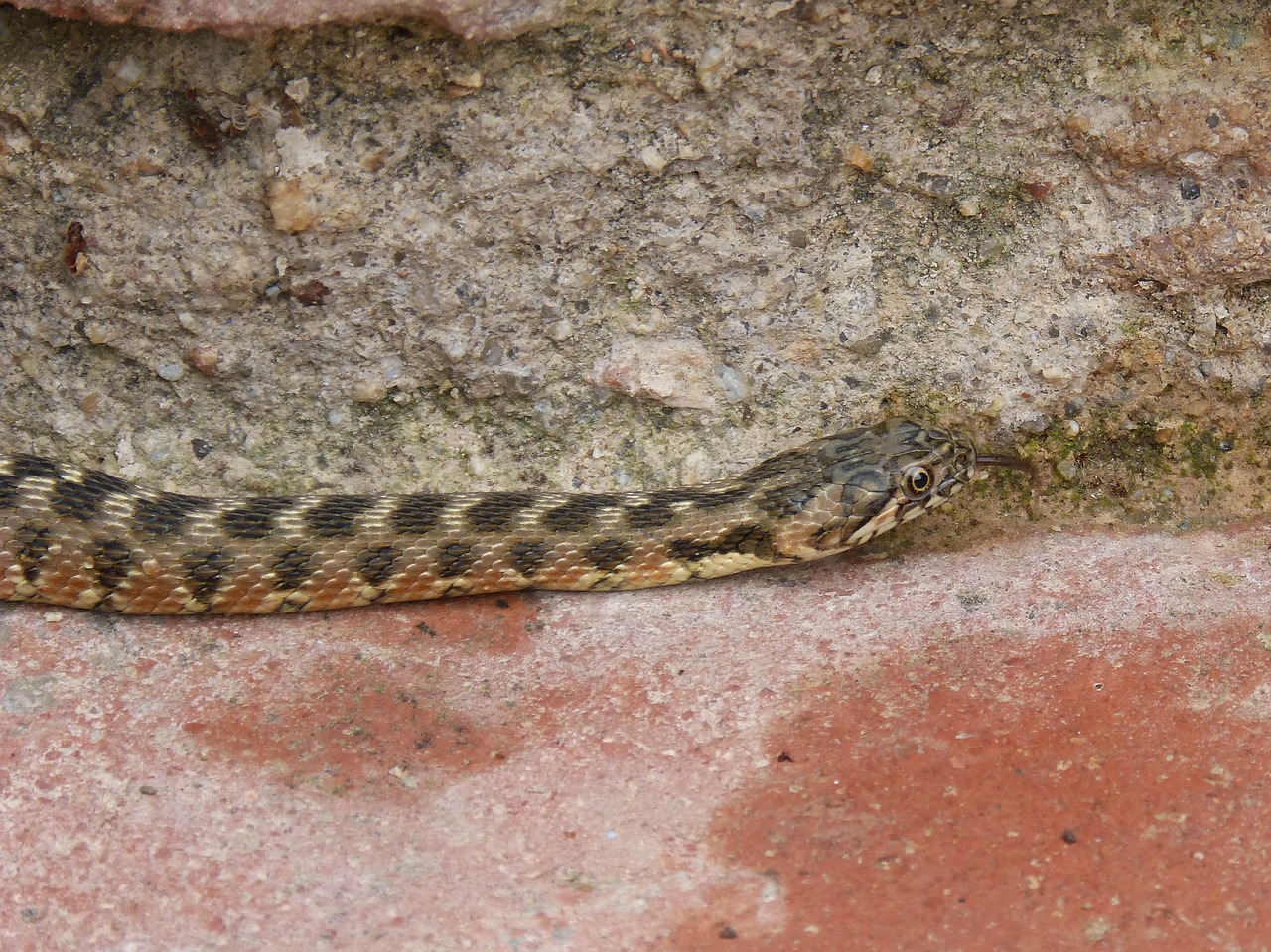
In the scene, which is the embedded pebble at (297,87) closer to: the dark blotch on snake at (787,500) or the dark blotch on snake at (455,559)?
the dark blotch on snake at (455,559)

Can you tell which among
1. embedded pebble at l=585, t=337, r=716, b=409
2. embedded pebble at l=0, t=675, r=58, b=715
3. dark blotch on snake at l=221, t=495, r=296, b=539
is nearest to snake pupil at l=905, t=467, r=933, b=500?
embedded pebble at l=585, t=337, r=716, b=409

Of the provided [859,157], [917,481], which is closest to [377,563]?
[917,481]

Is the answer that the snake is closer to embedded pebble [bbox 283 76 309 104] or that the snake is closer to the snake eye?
the snake eye

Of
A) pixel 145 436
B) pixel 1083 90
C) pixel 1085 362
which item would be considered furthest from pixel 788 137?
pixel 145 436

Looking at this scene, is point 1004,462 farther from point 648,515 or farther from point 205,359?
point 205,359

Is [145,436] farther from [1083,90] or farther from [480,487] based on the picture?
[1083,90]
